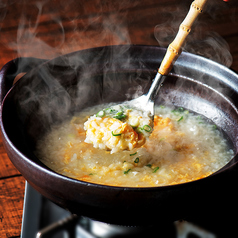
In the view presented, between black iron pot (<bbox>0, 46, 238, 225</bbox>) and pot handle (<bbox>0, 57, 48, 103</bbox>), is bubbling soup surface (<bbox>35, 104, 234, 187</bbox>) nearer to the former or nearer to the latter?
black iron pot (<bbox>0, 46, 238, 225</bbox>)

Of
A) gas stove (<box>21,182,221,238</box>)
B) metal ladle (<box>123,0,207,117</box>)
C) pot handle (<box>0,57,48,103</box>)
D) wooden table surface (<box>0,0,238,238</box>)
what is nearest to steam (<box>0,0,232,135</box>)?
wooden table surface (<box>0,0,238,238</box>)

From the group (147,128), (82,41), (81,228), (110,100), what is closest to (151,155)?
(147,128)

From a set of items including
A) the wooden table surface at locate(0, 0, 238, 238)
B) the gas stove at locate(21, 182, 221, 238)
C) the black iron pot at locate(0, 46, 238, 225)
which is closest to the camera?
the black iron pot at locate(0, 46, 238, 225)

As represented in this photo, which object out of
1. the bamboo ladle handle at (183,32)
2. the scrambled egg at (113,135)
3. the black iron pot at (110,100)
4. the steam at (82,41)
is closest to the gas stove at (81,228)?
the black iron pot at (110,100)

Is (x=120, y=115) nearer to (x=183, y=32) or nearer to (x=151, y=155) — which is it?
(x=151, y=155)

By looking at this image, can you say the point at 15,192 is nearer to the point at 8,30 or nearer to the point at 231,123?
the point at 231,123

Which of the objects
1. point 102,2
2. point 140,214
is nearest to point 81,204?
point 140,214
